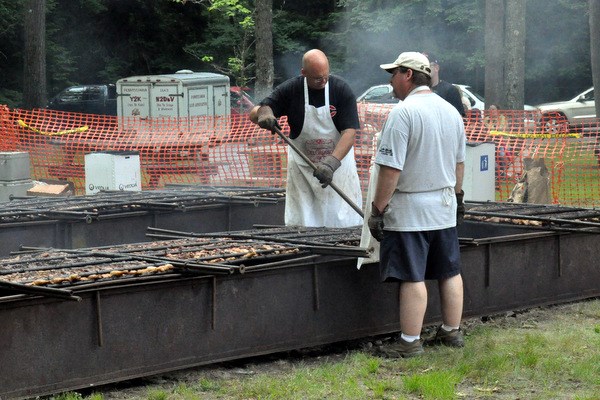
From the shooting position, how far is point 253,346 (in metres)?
6.96

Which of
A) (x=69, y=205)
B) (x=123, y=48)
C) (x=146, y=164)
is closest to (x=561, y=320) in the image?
(x=69, y=205)

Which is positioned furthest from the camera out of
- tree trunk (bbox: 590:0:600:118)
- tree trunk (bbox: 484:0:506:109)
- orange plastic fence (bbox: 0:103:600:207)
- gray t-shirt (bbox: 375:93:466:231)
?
tree trunk (bbox: 484:0:506:109)

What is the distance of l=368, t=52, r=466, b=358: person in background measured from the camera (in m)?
6.99

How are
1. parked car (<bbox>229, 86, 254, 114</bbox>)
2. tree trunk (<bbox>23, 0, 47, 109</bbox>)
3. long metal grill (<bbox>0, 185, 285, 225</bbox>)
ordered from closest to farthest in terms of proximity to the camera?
long metal grill (<bbox>0, 185, 285, 225</bbox>) < tree trunk (<bbox>23, 0, 47, 109</bbox>) < parked car (<bbox>229, 86, 254, 114</bbox>)

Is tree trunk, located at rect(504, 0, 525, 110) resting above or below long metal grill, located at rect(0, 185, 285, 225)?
above

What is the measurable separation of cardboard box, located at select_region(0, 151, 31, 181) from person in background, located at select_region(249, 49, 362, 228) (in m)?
6.26

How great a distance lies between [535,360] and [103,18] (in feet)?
122

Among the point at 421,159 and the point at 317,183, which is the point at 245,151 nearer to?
the point at 317,183

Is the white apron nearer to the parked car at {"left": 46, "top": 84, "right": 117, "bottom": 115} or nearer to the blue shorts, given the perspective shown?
the blue shorts

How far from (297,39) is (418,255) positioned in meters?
34.6

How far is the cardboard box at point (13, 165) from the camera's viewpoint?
1397 cm

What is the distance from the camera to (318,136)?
28.1 ft

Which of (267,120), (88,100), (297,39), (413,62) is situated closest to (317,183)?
(267,120)

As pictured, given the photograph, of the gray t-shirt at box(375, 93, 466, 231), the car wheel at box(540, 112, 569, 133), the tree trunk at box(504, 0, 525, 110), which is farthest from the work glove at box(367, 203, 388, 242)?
the tree trunk at box(504, 0, 525, 110)
